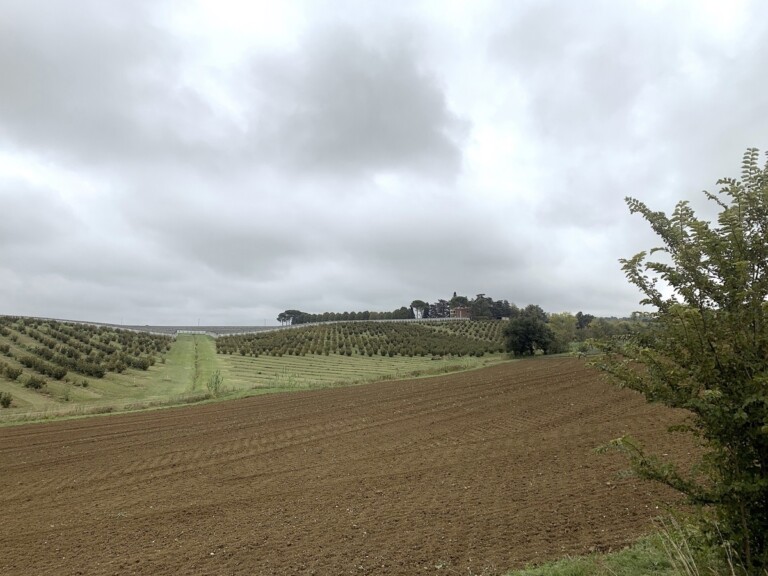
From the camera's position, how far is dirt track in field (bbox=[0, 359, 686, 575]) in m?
7.97

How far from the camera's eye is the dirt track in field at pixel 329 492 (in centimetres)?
797

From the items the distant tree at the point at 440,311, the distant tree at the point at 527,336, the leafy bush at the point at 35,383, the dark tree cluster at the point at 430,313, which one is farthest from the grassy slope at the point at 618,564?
the distant tree at the point at 440,311

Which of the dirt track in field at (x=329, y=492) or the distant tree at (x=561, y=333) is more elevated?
the distant tree at (x=561, y=333)

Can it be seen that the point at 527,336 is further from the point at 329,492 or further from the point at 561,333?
the point at 329,492

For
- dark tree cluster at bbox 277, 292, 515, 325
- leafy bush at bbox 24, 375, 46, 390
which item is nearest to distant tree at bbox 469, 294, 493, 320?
dark tree cluster at bbox 277, 292, 515, 325

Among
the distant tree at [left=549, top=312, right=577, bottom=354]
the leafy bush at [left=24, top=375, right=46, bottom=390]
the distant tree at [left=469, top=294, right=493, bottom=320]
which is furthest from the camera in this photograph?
the distant tree at [left=469, top=294, right=493, bottom=320]

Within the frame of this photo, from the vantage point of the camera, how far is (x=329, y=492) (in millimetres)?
11398

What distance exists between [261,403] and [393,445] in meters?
14.9

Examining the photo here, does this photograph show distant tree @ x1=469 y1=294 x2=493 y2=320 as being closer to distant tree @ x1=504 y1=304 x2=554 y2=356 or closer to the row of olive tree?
distant tree @ x1=504 y1=304 x2=554 y2=356

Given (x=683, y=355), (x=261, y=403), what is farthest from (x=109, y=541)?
(x=261, y=403)

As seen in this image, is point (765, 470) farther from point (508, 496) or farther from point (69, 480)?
point (69, 480)

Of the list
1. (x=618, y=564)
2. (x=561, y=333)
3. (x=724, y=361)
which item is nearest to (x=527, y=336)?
(x=561, y=333)

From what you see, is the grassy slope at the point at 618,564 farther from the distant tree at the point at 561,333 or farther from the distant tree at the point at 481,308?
the distant tree at the point at 481,308

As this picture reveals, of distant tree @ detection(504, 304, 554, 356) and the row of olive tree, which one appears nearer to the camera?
the row of olive tree
